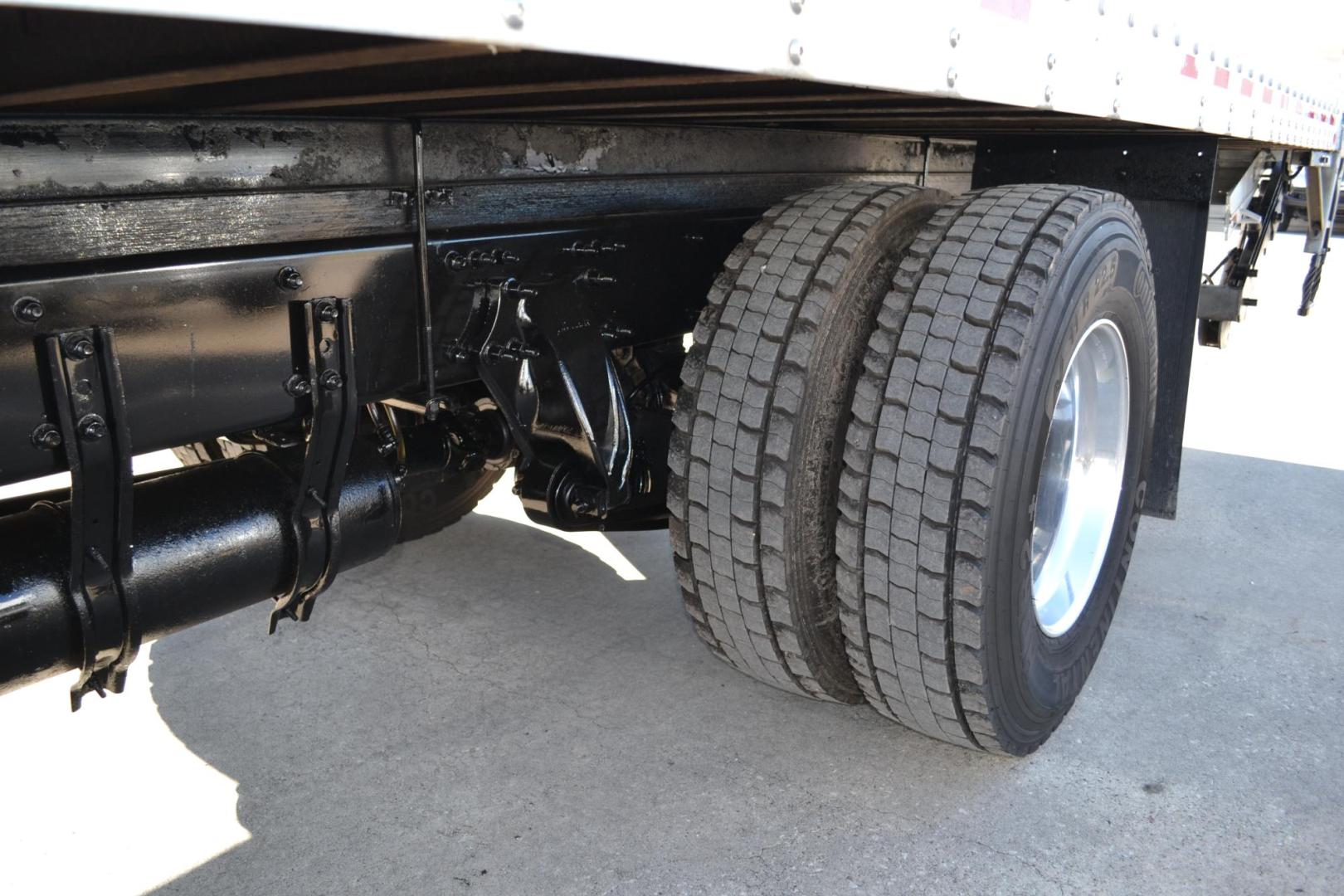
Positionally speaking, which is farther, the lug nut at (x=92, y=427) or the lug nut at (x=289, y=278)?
the lug nut at (x=289, y=278)

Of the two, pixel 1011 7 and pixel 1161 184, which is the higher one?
pixel 1011 7

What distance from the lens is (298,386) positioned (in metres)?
1.67

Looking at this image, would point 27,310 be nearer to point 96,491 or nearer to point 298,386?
point 96,491

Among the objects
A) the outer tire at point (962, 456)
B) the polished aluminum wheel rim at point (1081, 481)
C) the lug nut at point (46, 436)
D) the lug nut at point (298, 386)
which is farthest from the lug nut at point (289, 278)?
the polished aluminum wheel rim at point (1081, 481)

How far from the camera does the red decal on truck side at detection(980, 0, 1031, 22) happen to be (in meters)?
1.55

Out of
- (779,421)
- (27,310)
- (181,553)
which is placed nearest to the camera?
(27,310)

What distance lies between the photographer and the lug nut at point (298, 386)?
1666 mm

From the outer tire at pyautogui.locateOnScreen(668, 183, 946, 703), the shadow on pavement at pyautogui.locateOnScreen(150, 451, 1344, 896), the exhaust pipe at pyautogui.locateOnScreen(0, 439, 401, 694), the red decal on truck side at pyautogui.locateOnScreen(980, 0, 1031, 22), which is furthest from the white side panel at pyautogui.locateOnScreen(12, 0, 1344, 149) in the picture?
the shadow on pavement at pyautogui.locateOnScreen(150, 451, 1344, 896)

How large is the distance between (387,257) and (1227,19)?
2.35 metres

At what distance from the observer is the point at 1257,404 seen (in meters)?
5.68

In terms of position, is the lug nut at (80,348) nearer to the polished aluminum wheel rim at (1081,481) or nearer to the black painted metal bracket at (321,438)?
the black painted metal bracket at (321,438)

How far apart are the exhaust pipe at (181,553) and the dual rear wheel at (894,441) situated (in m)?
0.73

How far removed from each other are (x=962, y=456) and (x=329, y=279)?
1138 mm

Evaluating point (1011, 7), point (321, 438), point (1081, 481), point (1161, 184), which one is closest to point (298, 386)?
point (321, 438)
